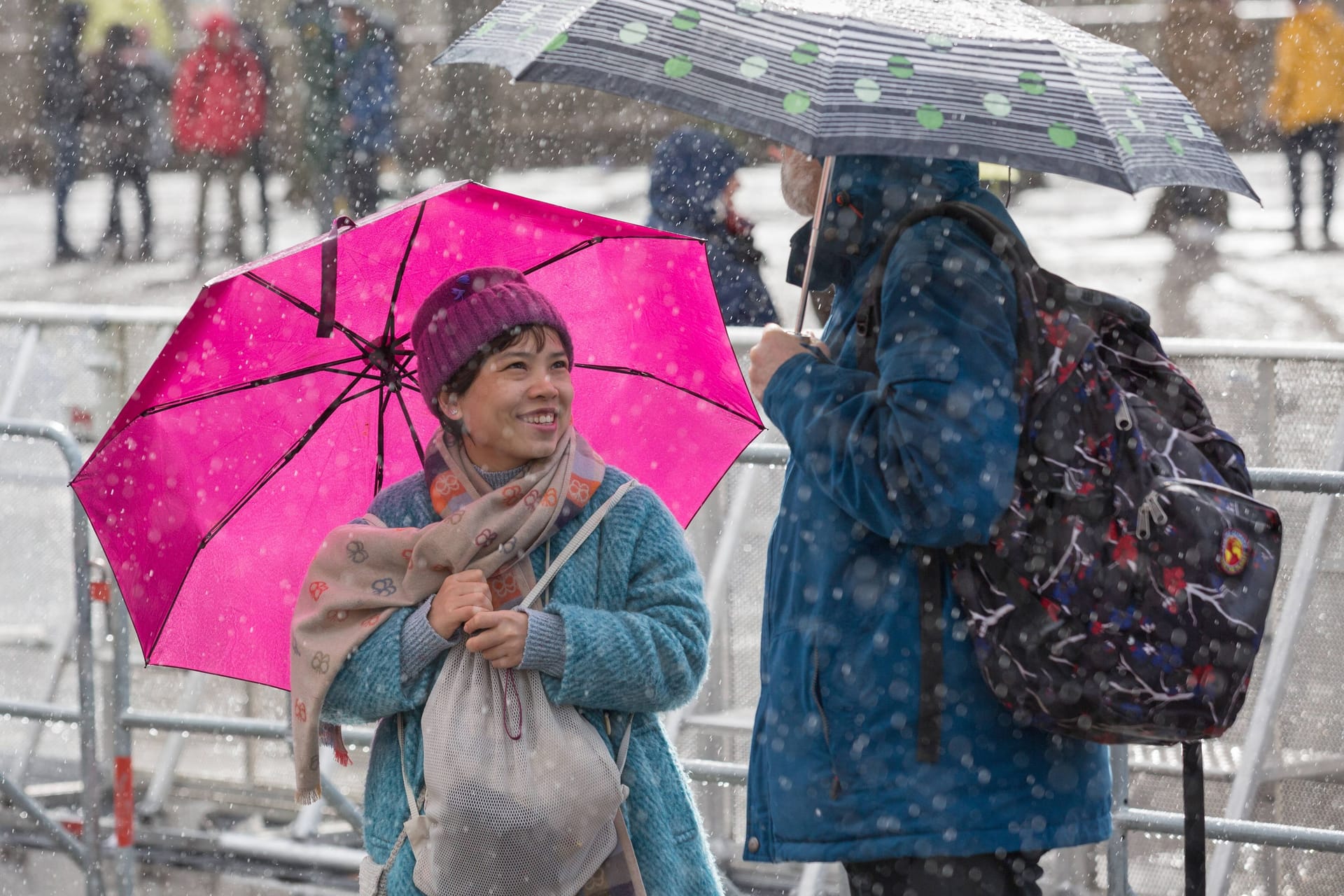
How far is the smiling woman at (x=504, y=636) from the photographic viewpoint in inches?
98.6

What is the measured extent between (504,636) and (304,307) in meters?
0.73

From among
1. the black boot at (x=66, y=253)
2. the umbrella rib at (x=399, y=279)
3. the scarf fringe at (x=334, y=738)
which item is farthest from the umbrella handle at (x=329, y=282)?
the black boot at (x=66, y=253)

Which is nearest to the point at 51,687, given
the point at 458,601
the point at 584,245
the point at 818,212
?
the point at 584,245

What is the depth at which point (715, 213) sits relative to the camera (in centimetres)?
626

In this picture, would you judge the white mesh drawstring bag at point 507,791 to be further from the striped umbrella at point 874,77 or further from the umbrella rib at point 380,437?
the striped umbrella at point 874,77

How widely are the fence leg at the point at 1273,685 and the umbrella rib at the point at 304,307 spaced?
2.69 m

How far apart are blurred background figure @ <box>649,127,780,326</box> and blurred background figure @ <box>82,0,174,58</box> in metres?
12.1

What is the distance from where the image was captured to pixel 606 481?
2.74m

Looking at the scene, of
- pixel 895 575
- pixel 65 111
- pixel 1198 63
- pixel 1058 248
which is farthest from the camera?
pixel 65 111

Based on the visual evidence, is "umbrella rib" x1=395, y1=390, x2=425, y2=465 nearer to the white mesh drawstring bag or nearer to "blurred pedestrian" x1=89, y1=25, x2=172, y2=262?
the white mesh drawstring bag

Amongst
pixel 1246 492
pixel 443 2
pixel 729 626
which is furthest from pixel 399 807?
pixel 443 2

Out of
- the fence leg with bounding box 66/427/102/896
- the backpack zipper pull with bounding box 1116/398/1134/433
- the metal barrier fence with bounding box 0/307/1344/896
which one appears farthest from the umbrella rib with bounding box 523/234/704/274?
the fence leg with bounding box 66/427/102/896

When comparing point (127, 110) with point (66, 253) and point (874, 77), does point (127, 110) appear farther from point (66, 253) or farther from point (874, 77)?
point (874, 77)

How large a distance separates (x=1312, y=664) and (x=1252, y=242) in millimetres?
10874
